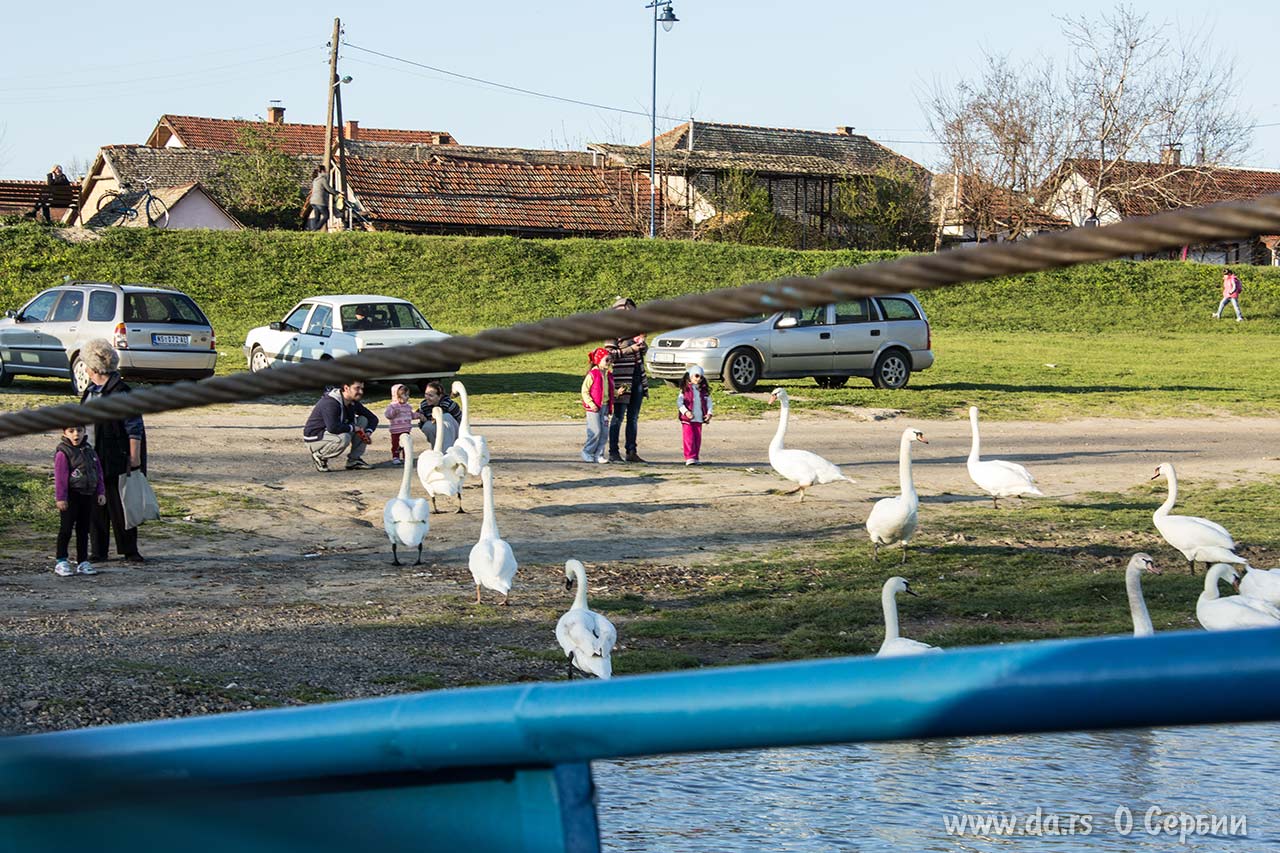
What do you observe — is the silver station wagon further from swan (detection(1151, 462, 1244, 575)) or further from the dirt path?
swan (detection(1151, 462, 1244, 575))

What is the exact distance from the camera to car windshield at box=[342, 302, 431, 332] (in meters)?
22.5

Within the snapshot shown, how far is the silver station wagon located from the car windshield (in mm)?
4168

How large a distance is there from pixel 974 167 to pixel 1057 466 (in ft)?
119

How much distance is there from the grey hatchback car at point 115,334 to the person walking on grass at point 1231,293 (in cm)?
3340

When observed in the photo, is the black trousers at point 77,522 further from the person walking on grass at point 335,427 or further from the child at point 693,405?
the child at point 693,405

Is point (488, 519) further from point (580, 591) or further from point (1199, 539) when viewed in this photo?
point (1199, 539)

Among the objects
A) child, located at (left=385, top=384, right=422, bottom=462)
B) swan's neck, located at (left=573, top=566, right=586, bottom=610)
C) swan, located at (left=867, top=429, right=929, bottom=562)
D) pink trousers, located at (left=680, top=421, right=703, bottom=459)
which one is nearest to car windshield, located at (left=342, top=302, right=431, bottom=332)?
child, located at (left=385, top=384, right=422, bottom=462)

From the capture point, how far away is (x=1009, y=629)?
967 centimetres

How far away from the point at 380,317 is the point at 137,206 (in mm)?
23683

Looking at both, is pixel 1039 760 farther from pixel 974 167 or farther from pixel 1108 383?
pixel 974 167

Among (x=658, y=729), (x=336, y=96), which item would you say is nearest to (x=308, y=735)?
(x=658, y=729)

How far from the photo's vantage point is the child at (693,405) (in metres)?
16.3

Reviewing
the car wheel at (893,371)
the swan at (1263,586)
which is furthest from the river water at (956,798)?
the car wheel at (893,371)

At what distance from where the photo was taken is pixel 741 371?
78.3 ft
